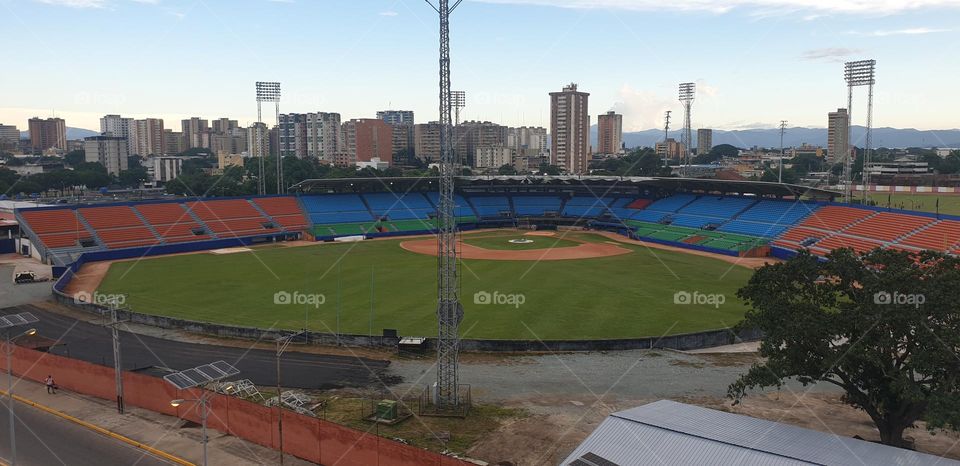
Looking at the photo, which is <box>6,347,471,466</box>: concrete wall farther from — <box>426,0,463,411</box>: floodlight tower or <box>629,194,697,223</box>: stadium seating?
<box>629,194,697,223</box>: stadium seating

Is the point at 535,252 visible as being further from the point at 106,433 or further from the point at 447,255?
the point at 106,433

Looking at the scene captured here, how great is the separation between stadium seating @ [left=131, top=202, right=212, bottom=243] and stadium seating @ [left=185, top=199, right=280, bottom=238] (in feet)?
5.64

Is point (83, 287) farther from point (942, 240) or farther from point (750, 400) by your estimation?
point (942, 240)

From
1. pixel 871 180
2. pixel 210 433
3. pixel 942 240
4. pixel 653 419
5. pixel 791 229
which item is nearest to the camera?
pixel 653 419

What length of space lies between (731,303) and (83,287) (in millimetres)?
58121

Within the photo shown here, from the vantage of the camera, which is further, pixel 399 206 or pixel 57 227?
pixel 399 206

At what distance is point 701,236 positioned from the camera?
295ft

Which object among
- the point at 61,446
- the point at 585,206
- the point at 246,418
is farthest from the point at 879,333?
the point at 585,206

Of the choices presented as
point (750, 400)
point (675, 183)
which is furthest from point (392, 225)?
point (750, 400)

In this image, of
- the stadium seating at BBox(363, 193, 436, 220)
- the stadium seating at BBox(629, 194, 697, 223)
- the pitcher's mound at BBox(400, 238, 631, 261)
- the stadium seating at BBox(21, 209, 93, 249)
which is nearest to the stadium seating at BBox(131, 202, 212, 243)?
the stadium seating at BBox(21, 209, 93, 249)

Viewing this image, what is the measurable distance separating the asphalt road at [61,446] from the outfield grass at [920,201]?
11780 centimetres

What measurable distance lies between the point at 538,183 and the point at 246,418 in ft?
299

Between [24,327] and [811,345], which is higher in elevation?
[811,345]

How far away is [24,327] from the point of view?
46.2 metres
